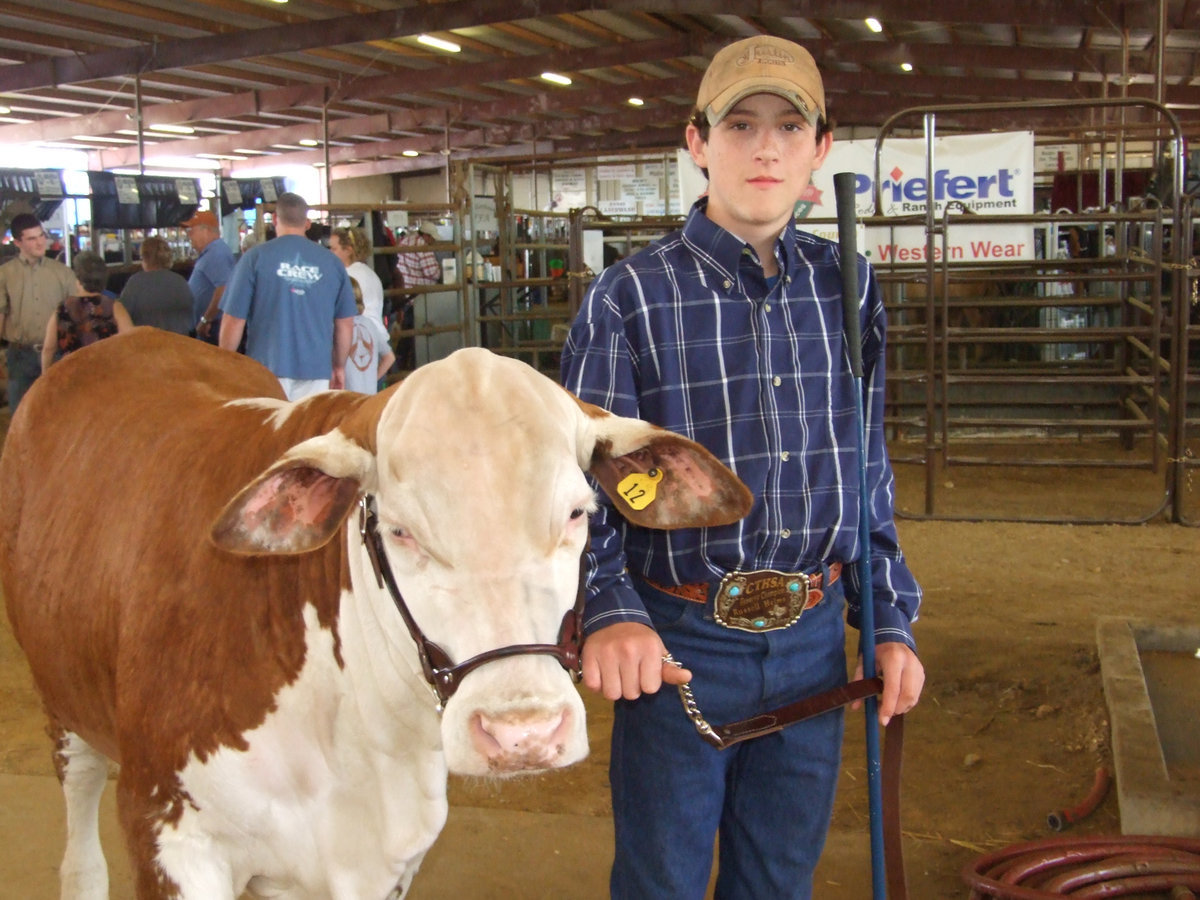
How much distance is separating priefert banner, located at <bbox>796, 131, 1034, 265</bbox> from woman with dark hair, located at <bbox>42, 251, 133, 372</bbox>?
3.86 metres

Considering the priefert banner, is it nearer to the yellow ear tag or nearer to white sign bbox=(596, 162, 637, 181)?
the yellow ear tag

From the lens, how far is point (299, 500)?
1.58 meters

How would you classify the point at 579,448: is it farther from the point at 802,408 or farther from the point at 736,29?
the point at 736,29

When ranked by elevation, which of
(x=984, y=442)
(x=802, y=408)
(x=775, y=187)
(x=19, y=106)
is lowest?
(x=984, y=442)

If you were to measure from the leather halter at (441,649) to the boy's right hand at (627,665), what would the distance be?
0.02 m

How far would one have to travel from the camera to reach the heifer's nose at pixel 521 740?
1.32 m

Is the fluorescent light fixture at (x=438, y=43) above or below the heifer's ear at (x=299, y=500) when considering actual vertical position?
above

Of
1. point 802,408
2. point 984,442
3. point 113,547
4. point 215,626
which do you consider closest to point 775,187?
point 802,408

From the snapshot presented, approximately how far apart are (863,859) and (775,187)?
68.9 inches

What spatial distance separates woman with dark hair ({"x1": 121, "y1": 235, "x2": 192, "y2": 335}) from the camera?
7.13 m

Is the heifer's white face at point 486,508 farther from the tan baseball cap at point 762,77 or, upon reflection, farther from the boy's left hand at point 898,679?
the tan baseball cap at point 762,77

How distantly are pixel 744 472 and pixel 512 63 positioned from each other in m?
13.3

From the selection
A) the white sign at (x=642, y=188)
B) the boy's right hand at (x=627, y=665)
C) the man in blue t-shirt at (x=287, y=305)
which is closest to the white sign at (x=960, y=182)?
the man in blue t-shirt at (x=287, y=305)

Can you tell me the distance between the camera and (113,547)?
2.10 metres
